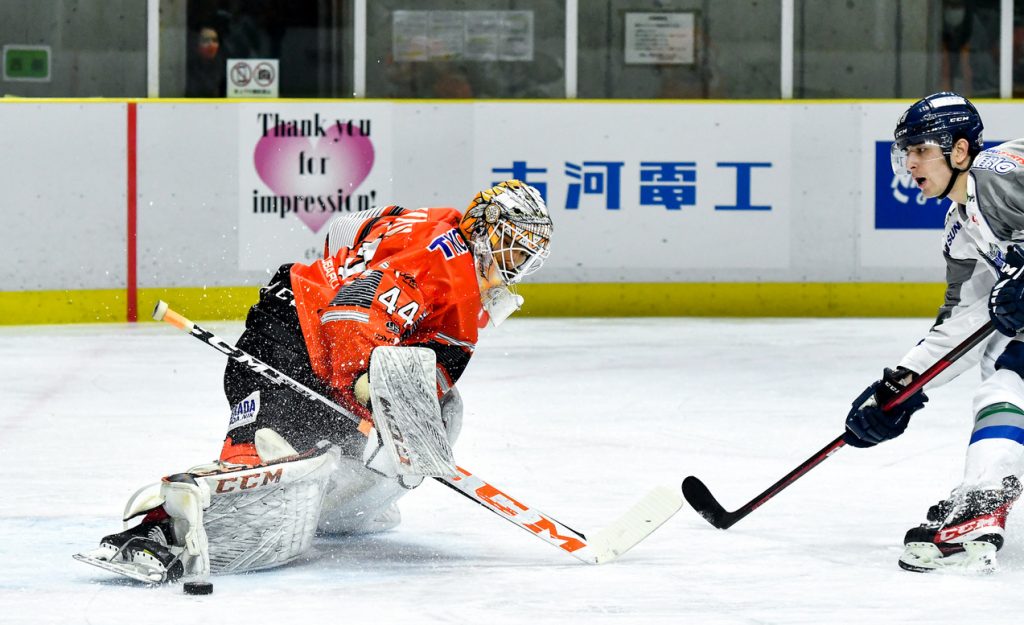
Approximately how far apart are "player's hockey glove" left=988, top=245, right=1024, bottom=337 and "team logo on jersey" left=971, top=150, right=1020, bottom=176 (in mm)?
149

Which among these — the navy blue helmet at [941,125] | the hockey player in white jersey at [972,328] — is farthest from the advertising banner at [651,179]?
the navy blue helmet at [941,125]

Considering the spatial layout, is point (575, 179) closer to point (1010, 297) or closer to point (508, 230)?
point (508, 230)

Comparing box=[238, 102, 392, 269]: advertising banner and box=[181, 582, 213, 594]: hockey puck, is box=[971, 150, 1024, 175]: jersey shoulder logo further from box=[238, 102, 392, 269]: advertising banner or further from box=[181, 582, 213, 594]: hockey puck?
box=[238, 102, 392, 269]: advertising banner

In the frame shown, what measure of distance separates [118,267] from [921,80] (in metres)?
3.93

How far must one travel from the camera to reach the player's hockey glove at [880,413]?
3.19 m

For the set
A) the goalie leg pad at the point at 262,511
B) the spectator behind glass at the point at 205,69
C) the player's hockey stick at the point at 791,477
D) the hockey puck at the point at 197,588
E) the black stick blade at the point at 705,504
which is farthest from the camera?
the spectator behind glass at the point at 205,69

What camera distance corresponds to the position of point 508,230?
3043 mm

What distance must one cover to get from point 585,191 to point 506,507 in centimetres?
473

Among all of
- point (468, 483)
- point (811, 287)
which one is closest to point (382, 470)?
point (468, 483)

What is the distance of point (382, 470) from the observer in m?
2.88

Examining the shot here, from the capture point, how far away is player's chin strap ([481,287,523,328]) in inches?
125

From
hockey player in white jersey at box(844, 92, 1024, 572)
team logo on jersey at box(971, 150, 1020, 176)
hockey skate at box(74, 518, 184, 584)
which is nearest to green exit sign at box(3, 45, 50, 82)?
hockey skate at box(74, 518, 184, 584)

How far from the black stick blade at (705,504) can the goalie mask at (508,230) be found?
0.68 meters

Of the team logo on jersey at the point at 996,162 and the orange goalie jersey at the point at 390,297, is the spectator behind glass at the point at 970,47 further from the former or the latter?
the orange goalie jersey at the point at 390,297
